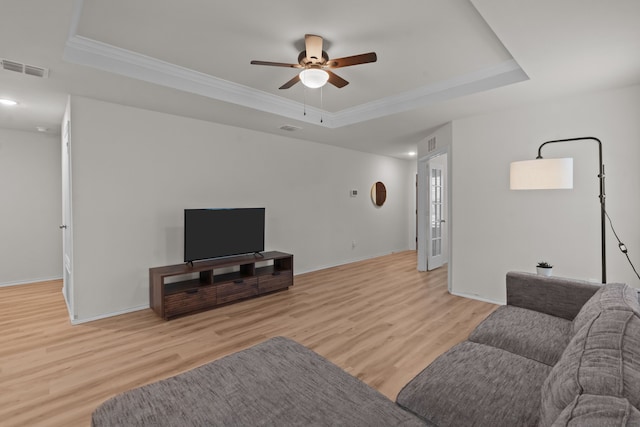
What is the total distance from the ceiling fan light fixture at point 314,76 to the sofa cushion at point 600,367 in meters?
2.34

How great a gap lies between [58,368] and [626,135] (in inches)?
222

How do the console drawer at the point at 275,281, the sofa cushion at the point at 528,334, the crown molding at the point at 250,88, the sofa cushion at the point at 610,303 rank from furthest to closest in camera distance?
the console drawer at the point at 275,281, the crown molding at the point at 250,88, the sofa cushion at the point at 528,334, the sofa cushion at the point at 610,303

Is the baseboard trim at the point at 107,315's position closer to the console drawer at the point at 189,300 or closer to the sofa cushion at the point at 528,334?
the console drawer at the point at 189,300

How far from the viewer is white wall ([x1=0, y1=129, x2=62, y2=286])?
4.86m

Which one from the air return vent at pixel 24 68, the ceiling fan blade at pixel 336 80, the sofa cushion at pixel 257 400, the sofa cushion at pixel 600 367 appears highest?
the air return vent at pixel 24 68

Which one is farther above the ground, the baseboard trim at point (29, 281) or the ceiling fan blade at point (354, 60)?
the ceiling fan blade at point (354, 60)

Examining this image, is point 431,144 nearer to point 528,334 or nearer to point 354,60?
point 354,60

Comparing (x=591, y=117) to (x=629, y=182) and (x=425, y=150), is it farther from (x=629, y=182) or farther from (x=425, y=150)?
(x=425, y=150)

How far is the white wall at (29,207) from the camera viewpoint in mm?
4855

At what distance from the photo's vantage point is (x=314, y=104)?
438cm

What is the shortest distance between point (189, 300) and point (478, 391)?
3122 millimetres

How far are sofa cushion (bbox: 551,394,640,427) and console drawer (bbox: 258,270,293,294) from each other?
3.80 m

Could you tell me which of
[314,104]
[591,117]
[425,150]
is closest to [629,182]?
[591,117]

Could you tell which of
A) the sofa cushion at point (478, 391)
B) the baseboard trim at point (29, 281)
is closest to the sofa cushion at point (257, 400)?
the sofa cushion at point (478, 391)
